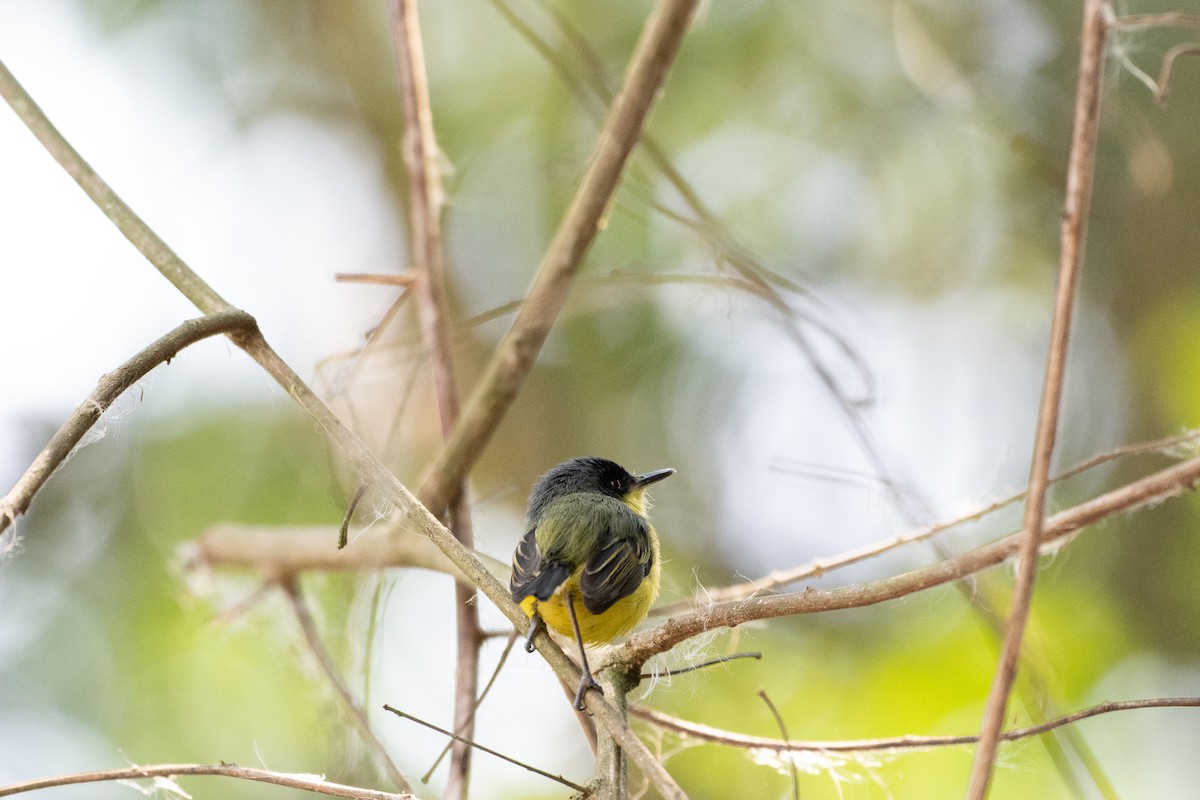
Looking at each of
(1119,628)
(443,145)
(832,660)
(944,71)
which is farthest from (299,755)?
(944,71)

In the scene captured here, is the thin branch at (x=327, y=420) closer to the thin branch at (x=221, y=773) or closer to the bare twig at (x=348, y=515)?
the bare twig at (x=348, y=515)

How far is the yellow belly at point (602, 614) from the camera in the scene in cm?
203

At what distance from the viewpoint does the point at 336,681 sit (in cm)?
206

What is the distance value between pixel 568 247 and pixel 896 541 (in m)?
0.94

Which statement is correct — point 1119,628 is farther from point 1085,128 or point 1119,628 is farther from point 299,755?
point 1085,128

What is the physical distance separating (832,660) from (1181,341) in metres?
1.81

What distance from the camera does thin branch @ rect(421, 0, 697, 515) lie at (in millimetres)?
1882

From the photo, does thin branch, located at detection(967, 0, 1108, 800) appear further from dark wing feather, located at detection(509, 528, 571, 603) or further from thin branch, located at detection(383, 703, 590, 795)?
dark wing feather, located at detection(509, 528, 571, 603)

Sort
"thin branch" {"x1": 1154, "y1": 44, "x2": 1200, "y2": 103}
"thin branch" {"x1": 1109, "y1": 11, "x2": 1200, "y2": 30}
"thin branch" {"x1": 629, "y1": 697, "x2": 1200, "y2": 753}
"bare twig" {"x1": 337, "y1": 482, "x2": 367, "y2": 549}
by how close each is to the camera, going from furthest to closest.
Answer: "thin branch" {"x1": 1154, "y1": 44, "x2": 1200, "y2": 103}
"bare twig" {"x1": 337, "y1": 482, "x2": 367, "y2": 549}
"thin branch" {"x1": 629, "y1": 697, "x2": 1200, "y2": 753}
"thin branch" {"x1": 1109, "y1": 11, "x2": 1200, "y2": 30}

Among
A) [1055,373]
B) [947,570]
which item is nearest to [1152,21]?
[1055,373]

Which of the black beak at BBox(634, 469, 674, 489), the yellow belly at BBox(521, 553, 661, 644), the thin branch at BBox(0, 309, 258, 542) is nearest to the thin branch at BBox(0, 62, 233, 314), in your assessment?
the thin branch at BBox(0, 309, 258, 542)

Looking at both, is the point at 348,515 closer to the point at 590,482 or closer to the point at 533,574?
the point at 533,574

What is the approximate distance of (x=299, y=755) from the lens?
3.91 m

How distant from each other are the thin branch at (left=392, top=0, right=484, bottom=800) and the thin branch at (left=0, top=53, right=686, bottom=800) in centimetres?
69
